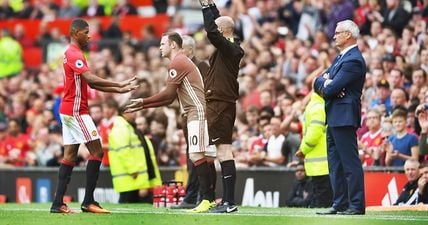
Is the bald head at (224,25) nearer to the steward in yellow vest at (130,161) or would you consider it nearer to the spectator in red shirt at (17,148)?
the steward in yellow vest at (130,161)

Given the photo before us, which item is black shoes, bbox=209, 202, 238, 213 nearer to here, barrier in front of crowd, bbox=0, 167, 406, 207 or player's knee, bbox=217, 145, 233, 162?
player's knee, bbox=217, 145, 233, 162

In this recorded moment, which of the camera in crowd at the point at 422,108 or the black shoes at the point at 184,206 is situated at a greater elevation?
the camera in crowd at the point at 422,108

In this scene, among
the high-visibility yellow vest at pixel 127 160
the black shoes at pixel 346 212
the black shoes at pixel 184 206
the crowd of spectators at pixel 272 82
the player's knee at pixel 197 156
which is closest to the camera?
the black shoes at pixel 346 212

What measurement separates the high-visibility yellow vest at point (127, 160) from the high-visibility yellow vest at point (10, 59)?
38.7 feet

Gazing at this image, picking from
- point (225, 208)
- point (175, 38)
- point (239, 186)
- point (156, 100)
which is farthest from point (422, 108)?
point (156, 100)

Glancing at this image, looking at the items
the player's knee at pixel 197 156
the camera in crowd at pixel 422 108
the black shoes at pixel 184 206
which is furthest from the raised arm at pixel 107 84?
the camera in crowd at pixel 422 108

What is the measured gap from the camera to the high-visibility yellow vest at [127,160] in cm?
2203

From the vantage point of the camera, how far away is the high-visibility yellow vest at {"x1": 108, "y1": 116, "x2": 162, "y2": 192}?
72.3 ft

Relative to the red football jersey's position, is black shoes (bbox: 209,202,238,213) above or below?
below

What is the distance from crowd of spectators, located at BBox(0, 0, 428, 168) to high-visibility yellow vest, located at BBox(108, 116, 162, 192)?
852 millimetres

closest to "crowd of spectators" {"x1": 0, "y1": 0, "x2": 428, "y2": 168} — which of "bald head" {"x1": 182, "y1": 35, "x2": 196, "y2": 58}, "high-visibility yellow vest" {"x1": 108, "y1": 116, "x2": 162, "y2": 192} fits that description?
"high-visibility yellow vest" {"x1": 108, "y1": 116, "x2": 162, "y2": 192}

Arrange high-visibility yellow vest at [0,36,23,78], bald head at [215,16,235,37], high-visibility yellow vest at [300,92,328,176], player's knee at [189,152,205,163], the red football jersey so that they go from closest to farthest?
the red football jersey < bald head at [215,16,235,37] < player's knee at [189,152,205,163] < high-visibility yellow vest at [300,92,328,176] < high-visibility yellow vest at [0,36,23,78]

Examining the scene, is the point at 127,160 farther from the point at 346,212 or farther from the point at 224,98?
the point at 346,212

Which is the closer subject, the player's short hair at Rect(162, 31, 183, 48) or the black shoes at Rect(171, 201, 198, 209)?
the player's short hair at Rect(162, 31, 183, 48)
